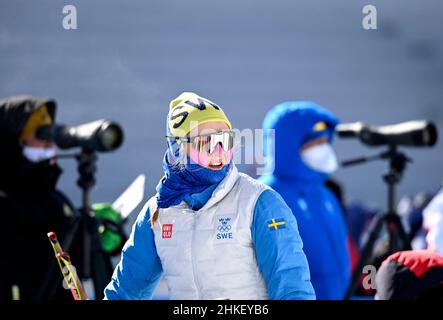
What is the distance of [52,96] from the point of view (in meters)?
5.51

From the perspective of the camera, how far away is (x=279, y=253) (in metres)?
3.64

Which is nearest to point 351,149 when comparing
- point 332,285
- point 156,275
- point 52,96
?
point 332,285

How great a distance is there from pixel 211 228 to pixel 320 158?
9.79ft

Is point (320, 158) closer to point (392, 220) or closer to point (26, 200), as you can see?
point (392, 220)

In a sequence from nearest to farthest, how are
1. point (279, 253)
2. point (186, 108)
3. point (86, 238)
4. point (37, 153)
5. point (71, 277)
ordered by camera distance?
1. point (279, 253)
2. point (186, 108)
3. point (71, 277)
4. point (86, 238)
5. point (37, 153)

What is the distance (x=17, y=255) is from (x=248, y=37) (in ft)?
5.29

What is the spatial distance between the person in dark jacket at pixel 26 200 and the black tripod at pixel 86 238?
6.7 inches

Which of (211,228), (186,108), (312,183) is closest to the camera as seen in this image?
(211,228)

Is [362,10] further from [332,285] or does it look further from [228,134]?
[332,285]

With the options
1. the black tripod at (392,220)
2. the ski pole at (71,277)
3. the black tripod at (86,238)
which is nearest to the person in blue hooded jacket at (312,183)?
the black tripod at (392,220)

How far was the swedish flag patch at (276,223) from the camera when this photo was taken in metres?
3.68

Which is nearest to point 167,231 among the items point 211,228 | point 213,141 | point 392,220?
point 211,228

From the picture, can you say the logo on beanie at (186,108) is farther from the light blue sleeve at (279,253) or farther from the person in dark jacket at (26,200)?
the person in dark jacket at (26,200)

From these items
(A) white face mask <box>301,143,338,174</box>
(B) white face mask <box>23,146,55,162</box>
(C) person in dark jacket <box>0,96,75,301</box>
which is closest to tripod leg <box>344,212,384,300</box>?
(A) white face mask <box>301,143,338,174</box>
